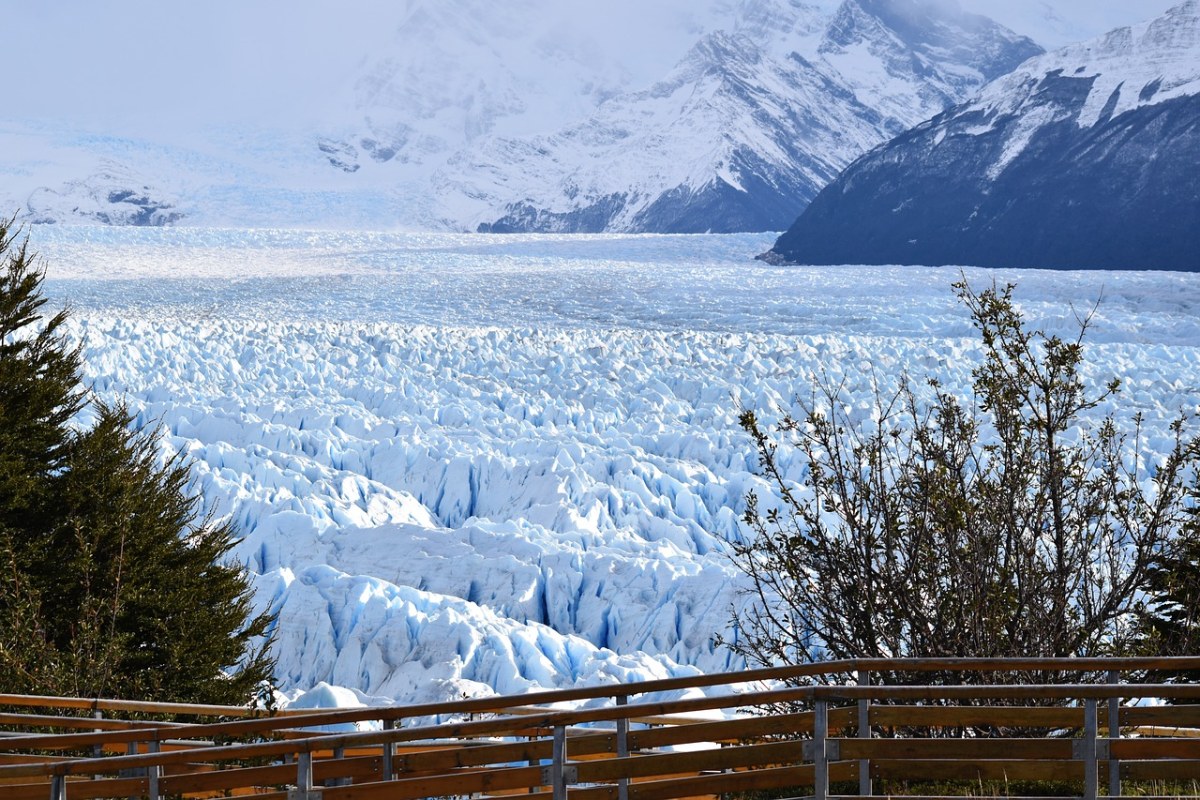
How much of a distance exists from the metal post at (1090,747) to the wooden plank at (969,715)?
252mm

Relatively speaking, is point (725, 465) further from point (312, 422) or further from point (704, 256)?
point (704, 256)

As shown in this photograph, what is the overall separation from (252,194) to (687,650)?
98165 millimetres

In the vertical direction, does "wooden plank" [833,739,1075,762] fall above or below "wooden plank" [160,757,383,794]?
above

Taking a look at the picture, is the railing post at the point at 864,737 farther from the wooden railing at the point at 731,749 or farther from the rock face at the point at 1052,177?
the rock face at the point at 1052,177

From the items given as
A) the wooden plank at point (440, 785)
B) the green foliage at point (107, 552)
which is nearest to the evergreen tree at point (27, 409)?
the green foliage at point (107, 552)

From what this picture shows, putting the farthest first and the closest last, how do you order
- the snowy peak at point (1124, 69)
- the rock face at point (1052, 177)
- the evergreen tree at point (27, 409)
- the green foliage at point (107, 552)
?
the snowy peak at point (1124, 69)
the rock face at point (1052, 177)
the evergreen tree at point (27, 409)
the green foliage at point (107, 552)

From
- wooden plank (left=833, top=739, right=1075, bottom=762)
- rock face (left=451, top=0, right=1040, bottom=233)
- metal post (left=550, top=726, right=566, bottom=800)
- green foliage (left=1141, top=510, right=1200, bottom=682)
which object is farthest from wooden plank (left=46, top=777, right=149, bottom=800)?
rock face (left=451, top=0, right=1040, bottom=233)

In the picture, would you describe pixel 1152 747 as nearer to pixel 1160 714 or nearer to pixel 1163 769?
pixel 1163 769

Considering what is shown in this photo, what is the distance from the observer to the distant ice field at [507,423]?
17.3 metres

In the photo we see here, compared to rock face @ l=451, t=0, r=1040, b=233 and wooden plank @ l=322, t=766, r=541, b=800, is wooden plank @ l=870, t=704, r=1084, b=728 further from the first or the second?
rock face @ l=451, t=0, r=1040, b=233

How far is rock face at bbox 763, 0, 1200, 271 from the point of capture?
6619 cm

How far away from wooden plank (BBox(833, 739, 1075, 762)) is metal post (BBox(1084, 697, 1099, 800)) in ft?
0.40

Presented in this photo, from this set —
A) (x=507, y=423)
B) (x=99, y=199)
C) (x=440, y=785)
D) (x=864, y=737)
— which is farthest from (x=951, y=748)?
(x=99, y=199)

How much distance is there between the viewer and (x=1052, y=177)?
7206 centimetres
